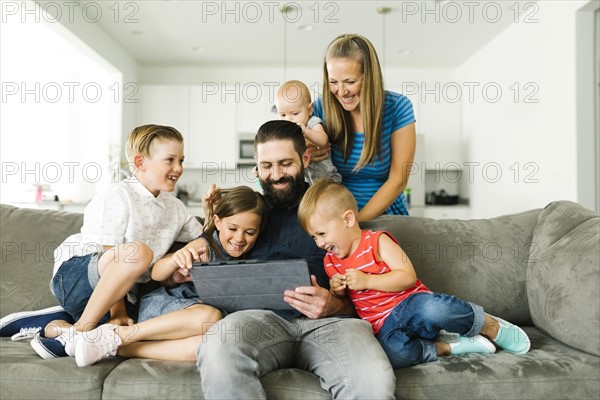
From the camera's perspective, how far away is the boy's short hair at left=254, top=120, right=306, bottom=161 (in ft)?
6.68

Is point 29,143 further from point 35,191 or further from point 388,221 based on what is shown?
point 388,221

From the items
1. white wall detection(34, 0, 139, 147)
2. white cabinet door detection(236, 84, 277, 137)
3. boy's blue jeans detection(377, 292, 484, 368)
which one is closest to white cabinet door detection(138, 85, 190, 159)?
white wall detection(34, 0, 139, 147)

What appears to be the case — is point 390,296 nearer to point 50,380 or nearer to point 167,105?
point 50,380

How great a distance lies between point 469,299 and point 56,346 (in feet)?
4.72

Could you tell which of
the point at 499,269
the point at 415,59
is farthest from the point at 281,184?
the point at 415,59

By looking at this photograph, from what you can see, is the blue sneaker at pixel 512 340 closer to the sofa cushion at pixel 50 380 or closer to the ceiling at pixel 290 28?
the sofa cushion at pixel 50 380

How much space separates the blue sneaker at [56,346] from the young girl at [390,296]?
0.81 m

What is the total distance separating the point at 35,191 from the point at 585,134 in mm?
5067

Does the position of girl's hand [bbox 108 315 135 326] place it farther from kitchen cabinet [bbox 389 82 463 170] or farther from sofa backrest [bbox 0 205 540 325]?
kitchen cabinet [bbox 389 82 463 170]

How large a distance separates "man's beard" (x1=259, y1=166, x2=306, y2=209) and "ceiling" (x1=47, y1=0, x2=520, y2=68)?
3409 millimetres

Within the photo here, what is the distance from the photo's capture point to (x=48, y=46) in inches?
239

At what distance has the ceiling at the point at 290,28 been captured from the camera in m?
5.09

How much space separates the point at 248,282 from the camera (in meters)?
1.70

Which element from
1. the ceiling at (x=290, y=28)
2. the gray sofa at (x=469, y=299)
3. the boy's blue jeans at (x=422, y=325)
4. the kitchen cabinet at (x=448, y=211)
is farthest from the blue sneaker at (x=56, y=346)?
the kitchen cabinet at (x=448, y=211)
